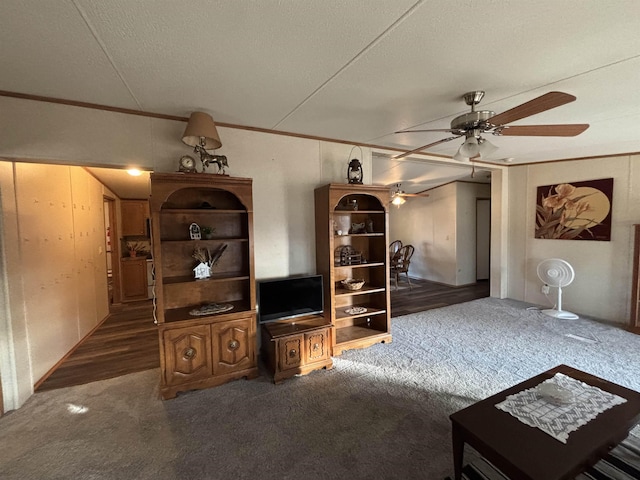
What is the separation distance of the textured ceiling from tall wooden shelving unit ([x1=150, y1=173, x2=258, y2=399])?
76cm

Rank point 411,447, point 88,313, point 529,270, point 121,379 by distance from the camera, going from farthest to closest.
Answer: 1. point 529,270
2. point 88,313
3. point 121,379
4. point 411,447

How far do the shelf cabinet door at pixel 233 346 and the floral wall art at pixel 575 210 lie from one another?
194 inches

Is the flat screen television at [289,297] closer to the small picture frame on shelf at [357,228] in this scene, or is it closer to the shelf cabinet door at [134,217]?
the small picture frame on shelf at [357,228]

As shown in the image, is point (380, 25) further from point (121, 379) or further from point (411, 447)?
point (121, 379)

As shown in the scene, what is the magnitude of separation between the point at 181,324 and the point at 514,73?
3159 millimetres

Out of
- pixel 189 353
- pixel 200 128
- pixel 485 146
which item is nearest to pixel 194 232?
pixel 200 128

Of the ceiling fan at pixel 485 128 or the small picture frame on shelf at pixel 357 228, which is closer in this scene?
the ceiling fan at pixel 485 128

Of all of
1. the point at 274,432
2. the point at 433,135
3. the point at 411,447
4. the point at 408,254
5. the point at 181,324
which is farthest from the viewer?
the point at 408,254

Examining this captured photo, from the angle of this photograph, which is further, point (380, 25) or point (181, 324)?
point (181, 324)

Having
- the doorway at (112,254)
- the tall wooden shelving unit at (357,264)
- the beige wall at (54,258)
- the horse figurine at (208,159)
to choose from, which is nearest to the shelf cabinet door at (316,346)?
the tall wooden shelving unit at (357,264)

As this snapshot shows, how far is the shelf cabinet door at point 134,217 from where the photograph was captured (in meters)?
5.95

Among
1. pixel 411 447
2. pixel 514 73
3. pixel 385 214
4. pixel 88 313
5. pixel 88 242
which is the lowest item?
pixel 411 447

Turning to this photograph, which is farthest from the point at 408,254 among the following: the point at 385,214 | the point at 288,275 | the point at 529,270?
the point at 288,275

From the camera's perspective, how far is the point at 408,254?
7055mm
